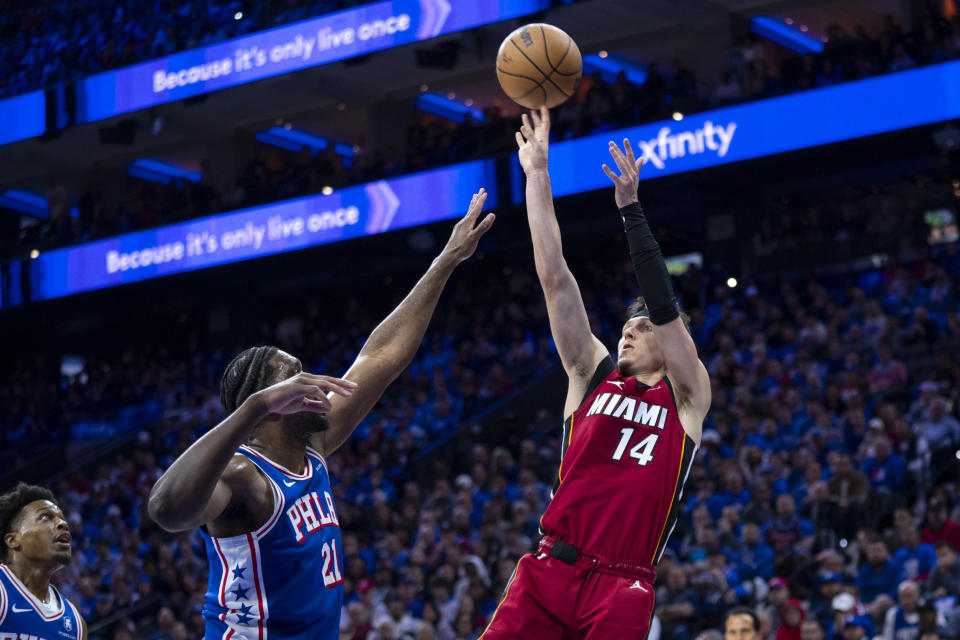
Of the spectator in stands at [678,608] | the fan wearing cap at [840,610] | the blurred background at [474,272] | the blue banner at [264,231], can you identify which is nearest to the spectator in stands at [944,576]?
the blurred background at [474,272]

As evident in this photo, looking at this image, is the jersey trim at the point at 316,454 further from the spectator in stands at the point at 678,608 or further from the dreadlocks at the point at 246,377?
the spectator in stands at the point at 678,608

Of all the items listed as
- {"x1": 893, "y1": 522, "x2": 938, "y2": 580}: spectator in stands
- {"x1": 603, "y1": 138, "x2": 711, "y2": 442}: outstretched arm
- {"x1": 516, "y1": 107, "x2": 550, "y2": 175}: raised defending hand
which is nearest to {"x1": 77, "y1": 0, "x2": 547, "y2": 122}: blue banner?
{"x1": 893, "y1": 522, "x2": 938, "y2": 580}: spectator in stands

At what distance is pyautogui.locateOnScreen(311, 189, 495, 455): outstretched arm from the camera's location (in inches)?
165

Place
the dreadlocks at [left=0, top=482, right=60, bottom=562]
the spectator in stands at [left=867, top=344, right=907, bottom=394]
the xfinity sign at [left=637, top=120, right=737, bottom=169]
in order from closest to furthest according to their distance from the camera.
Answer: the dreadlocks at [left=0, top=482, right=60, bottom=562]
the spectator in stands at [left=867, top=344, right=907, bottom=394]
the xfinity sign at [left=637, top=120, right=737, bottom=169]

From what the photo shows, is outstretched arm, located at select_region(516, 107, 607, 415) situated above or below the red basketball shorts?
above

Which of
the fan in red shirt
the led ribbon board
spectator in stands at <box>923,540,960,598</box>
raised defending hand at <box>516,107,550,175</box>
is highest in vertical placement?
the led ribbon board

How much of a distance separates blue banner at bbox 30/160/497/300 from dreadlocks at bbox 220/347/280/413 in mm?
14857

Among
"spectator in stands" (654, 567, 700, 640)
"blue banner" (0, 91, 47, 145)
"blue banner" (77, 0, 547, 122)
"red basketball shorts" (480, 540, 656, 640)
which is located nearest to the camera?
"red basketball shorts" (480, 540, 656, 640)

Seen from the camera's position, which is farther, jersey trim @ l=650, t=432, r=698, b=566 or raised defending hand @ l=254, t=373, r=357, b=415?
jersey trim @ l=650, t=432, r=698, b=566

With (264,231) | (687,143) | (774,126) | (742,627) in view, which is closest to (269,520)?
(742,627)

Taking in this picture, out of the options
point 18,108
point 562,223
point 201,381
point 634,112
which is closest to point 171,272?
point 201,381

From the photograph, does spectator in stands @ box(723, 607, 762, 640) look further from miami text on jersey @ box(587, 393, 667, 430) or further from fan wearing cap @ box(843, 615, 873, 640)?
miami text on jersey @ box(587, 393, 667, 430)

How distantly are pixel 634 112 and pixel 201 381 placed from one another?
32.3ft

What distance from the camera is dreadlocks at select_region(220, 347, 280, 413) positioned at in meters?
3.79
